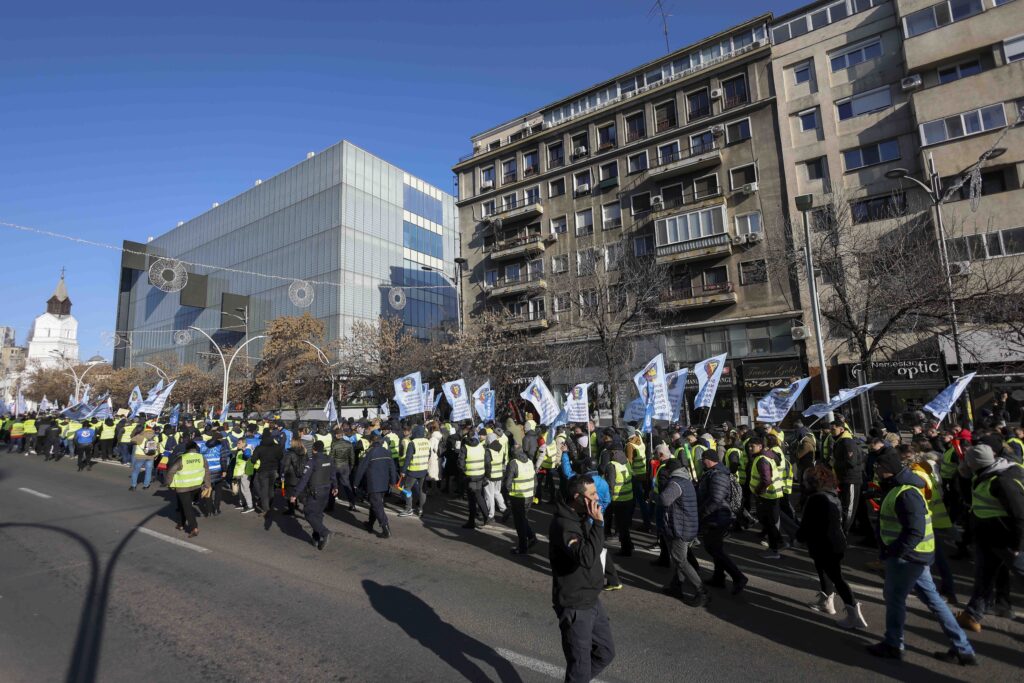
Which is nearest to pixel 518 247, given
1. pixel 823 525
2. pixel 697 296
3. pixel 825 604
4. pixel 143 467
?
pixel 697 296

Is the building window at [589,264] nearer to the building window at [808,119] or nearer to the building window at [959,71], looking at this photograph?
the building window at [808,119]

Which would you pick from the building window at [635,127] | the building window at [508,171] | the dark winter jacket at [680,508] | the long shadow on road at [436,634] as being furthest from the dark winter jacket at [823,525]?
the building window at [508,171]

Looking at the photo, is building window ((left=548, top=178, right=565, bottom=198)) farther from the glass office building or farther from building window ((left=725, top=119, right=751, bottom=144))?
the glass office building

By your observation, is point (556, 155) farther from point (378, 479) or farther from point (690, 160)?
point (378, 479)

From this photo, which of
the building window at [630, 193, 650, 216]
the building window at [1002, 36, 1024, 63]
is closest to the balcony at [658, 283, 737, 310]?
the building window at [630, 193, 650, 216]

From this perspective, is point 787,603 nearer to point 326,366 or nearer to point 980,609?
point 980,609

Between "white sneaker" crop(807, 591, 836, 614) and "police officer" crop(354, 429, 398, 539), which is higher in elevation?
"police officer" crop(354, 429, 398, 539)

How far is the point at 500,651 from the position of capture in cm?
485

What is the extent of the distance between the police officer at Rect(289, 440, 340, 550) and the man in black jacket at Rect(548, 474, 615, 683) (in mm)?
5724

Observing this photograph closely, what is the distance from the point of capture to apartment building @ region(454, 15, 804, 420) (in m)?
29.0

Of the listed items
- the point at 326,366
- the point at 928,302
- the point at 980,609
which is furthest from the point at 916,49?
the point at 326,366

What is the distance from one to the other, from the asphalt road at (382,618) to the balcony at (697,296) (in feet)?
73.3

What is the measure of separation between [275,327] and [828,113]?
132ft

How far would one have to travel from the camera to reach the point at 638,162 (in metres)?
34.4
